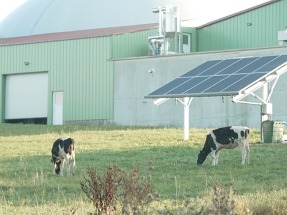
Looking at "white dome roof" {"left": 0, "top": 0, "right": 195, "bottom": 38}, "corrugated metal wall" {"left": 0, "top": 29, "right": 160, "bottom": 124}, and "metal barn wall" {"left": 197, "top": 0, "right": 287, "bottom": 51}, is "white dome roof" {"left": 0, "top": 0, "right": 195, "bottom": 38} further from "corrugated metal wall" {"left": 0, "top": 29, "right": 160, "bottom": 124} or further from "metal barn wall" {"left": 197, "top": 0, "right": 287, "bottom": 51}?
"corrugated metal wall" {"left": 0, "top": 29, "right": 160, "bottom": 124}

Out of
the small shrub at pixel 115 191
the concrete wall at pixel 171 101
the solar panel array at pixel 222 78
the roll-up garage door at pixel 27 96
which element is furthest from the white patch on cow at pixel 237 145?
the roll-up garage door at pixel 27 96

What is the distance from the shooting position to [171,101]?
50781 millimetres

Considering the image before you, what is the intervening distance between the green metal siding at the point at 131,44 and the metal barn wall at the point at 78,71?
638 millimetres

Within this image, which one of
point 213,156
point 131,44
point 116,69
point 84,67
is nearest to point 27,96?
point 84,67

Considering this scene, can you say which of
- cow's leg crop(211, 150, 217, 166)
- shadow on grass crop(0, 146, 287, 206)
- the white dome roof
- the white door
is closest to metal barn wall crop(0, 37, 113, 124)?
the white door

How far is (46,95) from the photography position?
58250mm

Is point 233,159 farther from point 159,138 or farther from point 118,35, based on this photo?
point 118,35

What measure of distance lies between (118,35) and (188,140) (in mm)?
23481

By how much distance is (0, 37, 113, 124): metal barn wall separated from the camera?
55.5m

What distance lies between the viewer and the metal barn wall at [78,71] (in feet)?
182

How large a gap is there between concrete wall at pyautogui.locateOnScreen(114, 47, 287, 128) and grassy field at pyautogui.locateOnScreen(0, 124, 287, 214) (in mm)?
10886

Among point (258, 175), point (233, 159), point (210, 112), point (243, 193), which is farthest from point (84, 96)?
point (243, 193)

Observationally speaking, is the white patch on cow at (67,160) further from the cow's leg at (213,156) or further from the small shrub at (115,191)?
the small shrub at (115,191)

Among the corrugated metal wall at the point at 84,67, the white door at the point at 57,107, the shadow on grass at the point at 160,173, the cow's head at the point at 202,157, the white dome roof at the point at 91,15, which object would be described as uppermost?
the white dome roof at the point at 91,15
